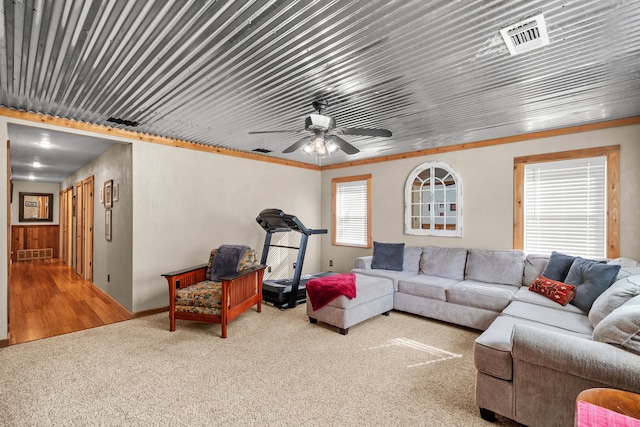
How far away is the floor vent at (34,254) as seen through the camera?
9.21m

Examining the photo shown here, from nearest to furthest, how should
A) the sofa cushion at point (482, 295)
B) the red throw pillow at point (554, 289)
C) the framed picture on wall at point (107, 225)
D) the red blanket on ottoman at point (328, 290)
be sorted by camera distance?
the red throw pillow at point (554, 289) → the sofa cushion at point (482, 295) → the red blanket on ottoman at point (328, 290) → the framed picture on wall at point (107, 225)

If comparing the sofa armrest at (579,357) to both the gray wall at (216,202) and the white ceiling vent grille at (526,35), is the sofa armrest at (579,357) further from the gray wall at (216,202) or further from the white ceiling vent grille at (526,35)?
the gray wall at (216,202)

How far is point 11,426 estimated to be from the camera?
207 centimetres

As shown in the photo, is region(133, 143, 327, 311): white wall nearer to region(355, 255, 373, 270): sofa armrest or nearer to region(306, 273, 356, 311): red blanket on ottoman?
region(355, 255, 373, 270): sofa armrest

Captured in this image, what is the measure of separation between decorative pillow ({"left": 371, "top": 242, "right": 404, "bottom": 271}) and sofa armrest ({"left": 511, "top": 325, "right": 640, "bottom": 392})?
2.95 metres

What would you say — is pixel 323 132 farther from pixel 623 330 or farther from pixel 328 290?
pixel 623 330

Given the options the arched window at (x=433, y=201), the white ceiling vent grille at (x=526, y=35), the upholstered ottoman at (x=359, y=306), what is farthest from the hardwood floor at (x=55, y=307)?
the white ceiling vent grille at (x=526, y=35)

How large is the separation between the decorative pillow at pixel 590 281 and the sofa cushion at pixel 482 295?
64 centimetres

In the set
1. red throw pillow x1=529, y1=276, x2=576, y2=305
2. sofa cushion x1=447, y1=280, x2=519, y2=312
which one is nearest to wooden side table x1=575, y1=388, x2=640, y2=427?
red throw pillow x1=529, y1=276, x2=576, y2=305

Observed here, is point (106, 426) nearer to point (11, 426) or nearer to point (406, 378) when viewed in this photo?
point (11, 426)

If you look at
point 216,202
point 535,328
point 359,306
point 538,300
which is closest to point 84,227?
point 216,202

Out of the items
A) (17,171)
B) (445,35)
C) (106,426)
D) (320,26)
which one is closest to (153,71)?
(320,26)

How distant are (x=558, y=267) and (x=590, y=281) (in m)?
0.62

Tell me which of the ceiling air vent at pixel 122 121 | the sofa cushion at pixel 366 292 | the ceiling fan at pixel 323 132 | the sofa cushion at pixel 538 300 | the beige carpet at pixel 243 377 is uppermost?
the ceiling air vent at pixel 122 121
